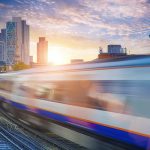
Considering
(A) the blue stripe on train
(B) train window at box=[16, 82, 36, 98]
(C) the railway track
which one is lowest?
(C) the railway track

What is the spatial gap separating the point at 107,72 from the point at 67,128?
3.09 metres

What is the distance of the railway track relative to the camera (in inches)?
554

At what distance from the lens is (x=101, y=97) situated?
10.7m

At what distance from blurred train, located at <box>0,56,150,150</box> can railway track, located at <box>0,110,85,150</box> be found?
27.1 inches

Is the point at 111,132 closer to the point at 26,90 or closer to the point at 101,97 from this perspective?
the point at 101,97

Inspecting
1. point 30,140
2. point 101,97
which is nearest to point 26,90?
point 30,140

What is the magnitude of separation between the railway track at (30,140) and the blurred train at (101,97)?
689 mm

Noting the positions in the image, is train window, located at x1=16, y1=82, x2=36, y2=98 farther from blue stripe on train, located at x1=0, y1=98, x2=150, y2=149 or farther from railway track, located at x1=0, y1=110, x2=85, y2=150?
blue stripe on train, located at x1=0, y1=98, x2=150, y2=149

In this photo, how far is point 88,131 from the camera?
37.2 ft

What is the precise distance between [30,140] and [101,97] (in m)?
5.95

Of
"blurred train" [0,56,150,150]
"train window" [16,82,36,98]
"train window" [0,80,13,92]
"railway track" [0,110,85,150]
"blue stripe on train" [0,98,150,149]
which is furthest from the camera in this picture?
"train window" [0,80,13,92]

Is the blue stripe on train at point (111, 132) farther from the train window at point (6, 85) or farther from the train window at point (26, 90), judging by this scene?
the train window at point (6, 85)

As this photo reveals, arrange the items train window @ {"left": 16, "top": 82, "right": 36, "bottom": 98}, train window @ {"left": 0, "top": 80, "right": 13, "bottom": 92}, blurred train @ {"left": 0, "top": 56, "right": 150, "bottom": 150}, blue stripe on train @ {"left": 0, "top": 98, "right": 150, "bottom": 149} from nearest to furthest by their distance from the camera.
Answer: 1. blue stripe on train @ {"left": 0, "top": 98, "right": 150, "bottom": 149}
2. blurred train @ {"left": 0, "top": 56, "right": 150, "bottom": 150}
3. train window @ {"left": 16, "top": 82, "right": 36, "bottom": 98}
4. train window @ {"left": 0, "top": 80, "right": 13, "bottom": 92}

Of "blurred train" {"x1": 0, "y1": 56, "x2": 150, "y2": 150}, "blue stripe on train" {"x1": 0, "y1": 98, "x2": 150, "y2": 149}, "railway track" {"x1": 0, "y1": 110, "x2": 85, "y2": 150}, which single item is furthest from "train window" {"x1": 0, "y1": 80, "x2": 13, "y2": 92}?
"blue stripe on train" {"x1": 0, "y1": 98, "x2": 150, "y2": 149}
